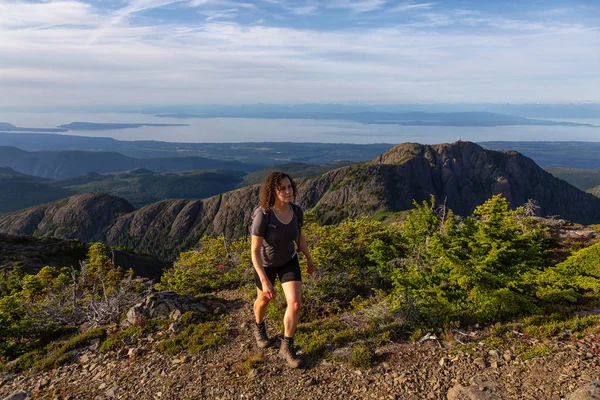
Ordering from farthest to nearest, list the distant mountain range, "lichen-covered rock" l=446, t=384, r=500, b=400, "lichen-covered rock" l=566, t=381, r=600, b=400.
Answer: the distant mountain range < "lichen-covered rock" l=446, t=384, r=500, b=400 < "lichen-covered rock" l=566, t=381, r=600, b=400

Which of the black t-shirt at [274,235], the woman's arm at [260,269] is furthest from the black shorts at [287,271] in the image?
the woman's arm at [260,269]

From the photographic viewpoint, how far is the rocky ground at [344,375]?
643 centimetres

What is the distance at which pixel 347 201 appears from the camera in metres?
171

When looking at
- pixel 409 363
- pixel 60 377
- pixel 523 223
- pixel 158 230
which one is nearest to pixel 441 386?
pixel 409 363

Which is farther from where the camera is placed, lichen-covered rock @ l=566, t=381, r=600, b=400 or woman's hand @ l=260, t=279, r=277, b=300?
woman's hand @ l=260, t=279, r=277, b=300

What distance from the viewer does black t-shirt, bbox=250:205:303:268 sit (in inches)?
267

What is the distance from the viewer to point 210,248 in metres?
19.8

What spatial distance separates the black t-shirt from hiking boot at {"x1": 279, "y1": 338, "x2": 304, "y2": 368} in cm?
184

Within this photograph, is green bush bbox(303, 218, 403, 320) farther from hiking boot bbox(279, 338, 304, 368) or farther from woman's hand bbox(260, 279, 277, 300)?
woman's hand bbox(260, 279, 277, 300)

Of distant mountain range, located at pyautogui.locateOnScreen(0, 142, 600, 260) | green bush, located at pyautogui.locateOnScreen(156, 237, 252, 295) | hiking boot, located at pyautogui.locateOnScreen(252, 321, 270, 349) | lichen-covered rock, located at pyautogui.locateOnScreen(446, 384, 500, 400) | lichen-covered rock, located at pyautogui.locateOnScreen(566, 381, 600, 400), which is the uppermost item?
lichen-covered rock, located at pyautogui.locateOnScreen(566, 381, 600, 400)

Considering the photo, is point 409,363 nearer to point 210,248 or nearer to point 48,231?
point 210,248

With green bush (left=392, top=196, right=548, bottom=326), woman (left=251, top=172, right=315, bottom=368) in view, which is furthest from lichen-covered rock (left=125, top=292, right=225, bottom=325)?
green bush (left=392, top=196, right=548, bottom=326)

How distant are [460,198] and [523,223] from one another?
183 metres

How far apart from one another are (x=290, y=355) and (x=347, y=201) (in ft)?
542
